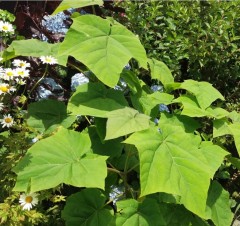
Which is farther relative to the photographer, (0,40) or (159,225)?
(0,40)

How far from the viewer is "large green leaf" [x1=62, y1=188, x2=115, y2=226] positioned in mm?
1825

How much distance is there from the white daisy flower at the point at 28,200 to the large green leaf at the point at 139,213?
1.20ft

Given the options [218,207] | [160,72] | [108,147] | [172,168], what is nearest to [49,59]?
[108,147]

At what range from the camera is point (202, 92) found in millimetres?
2111

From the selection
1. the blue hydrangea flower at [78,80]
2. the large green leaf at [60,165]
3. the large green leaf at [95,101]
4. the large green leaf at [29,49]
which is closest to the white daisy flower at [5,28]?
the large green leaf at [29,49]

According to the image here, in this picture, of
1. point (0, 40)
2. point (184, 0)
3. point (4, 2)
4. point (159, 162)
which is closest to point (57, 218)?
point (159, 162)

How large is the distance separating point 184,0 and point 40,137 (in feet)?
5.19

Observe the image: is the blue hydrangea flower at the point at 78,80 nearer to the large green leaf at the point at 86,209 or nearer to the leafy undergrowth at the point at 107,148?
the leafy undergrowth at the point at 107,148

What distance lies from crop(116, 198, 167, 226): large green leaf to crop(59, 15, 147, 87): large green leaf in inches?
19.6

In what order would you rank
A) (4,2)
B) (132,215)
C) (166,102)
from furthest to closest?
(4,2), (166,102), (132,215)

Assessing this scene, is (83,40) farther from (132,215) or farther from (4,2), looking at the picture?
(4,2)

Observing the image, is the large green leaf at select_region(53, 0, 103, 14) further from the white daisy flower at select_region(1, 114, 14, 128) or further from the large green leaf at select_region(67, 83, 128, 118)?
the white daisy flower at select_region(1, 114, 14, 128)

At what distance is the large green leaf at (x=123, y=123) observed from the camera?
63.4 inches

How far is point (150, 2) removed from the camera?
2.89 m
